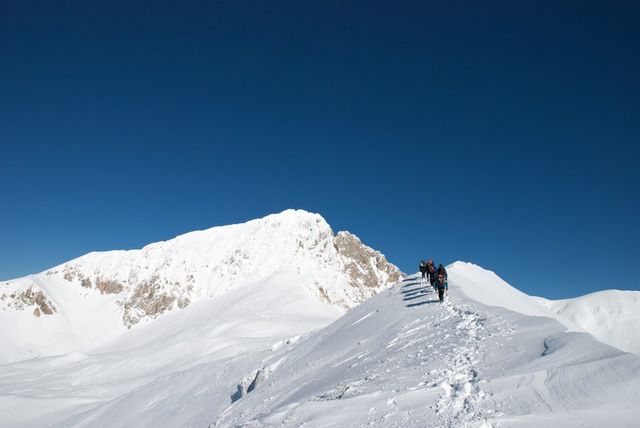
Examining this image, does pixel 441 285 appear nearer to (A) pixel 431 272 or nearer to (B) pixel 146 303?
(A) pixel 431 272

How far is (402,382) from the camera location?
1185cm

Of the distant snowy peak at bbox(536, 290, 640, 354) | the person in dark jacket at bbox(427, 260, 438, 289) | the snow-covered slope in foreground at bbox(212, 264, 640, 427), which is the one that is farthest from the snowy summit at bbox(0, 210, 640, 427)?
the person in dark jacket at bbox(427, 260, 438, 289)

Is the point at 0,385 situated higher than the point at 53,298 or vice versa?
the point at 53,298

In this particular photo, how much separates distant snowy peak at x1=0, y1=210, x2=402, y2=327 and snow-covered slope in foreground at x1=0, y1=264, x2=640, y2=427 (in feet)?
195

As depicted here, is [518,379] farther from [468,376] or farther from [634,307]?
[634,307]

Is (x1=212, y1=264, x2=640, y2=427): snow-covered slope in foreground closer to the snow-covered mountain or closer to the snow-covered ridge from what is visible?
the snow-covered ridge

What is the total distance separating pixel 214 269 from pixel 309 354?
92034 millimetres

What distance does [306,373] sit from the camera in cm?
2045

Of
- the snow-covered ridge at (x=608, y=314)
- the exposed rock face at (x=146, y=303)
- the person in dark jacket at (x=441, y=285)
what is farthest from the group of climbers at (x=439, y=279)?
the exposed rock face at (x=146, y=303)

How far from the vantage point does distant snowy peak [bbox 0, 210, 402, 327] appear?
352 ft

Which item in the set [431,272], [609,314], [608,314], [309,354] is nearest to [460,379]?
[309,354]

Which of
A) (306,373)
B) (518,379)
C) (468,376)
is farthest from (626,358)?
(306,373)

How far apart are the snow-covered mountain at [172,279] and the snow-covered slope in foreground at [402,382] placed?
194ft

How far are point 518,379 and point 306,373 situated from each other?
12501 mm
